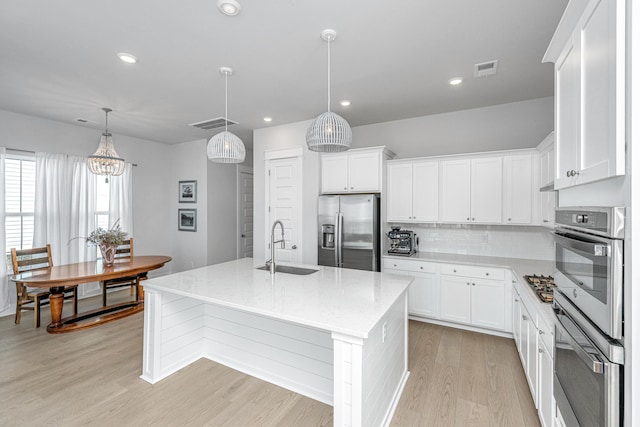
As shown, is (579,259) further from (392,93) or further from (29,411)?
(29,411)

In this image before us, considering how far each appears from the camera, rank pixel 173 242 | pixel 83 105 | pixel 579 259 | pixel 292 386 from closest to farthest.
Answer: pixel 579 259 < pixel 292 386 < pixel 83 105 < pixel 173 242

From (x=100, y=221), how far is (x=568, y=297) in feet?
20.0

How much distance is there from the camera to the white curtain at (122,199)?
16.8 ft

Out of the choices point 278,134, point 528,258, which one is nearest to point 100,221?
point 278,134

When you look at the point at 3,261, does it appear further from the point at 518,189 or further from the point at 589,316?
the point at 518,189

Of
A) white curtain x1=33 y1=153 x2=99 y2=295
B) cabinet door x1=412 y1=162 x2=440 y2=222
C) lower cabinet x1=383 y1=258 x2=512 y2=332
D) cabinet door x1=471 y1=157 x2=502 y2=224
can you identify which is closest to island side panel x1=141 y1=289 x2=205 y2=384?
lower cabinet x1=383 y1=258 x2=512 y2=332

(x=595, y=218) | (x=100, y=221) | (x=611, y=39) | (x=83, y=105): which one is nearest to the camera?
(x=611, y=39)

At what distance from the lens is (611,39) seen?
0.95 metres

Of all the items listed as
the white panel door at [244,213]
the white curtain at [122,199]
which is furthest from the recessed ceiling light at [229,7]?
the white panel door at [244,213]

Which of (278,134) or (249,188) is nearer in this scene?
(278,134)

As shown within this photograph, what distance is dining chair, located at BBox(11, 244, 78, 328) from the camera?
3.59 meters

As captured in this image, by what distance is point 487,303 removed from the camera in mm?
3330

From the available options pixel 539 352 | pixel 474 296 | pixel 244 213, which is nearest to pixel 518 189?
pixel 474 296

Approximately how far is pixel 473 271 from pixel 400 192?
1.33 metres
